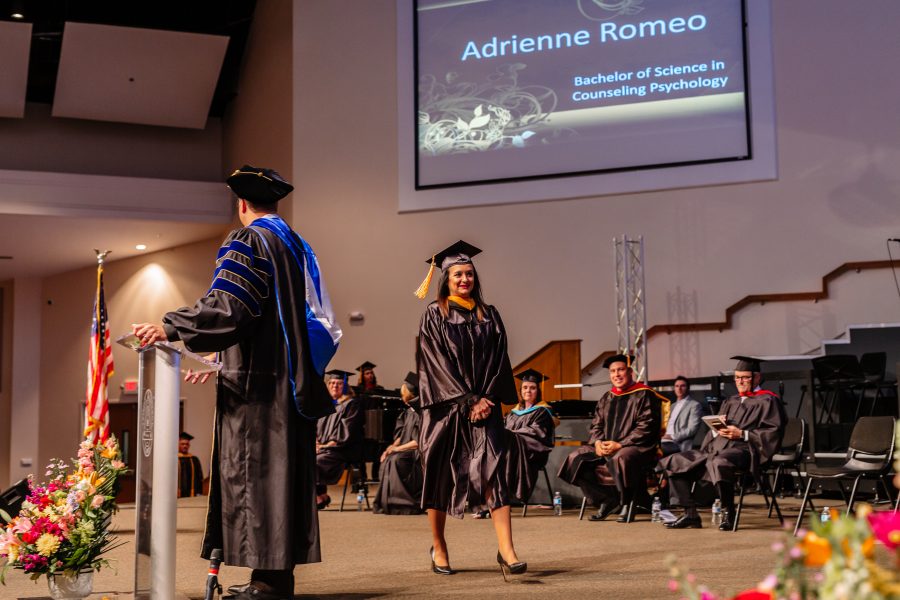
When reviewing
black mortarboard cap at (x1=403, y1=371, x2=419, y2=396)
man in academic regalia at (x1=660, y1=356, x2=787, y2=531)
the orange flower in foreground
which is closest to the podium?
the orange flower in foreground

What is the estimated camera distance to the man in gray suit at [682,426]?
957 cm

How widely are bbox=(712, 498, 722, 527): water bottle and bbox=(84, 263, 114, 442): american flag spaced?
449cm

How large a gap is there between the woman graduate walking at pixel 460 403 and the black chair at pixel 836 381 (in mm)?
6289

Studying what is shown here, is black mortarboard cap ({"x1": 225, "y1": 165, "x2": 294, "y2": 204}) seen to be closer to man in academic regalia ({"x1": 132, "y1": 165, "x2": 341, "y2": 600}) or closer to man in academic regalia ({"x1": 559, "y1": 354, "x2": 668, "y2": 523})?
man in academic regalia ({"x1": 132, "y1": 165, "x2": 341, "y2": 600})

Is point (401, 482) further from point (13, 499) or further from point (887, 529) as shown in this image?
point (887, 529)

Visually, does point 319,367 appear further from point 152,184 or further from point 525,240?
point 152,184

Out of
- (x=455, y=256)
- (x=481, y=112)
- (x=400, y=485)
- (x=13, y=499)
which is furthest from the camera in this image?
(x=481, y=112)

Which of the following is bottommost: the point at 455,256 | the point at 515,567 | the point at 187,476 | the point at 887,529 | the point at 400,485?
the point at 187,476

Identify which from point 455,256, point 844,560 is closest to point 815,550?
point 844,560

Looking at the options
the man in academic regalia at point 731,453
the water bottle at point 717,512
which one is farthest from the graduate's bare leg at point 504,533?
the water bottle at point 717,512

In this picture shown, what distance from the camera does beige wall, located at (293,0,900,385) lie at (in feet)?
39.2

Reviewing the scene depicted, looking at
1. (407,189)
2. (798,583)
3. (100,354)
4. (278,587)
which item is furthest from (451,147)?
(798,583)

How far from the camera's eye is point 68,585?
3.62m

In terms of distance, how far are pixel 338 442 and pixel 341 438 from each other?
0.16 feet
